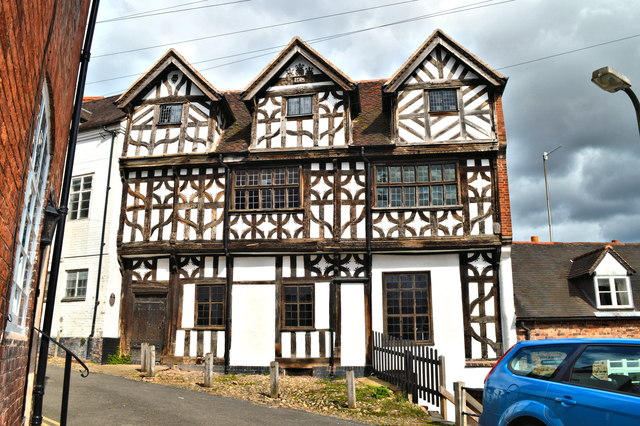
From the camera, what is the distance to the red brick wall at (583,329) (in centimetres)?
1781

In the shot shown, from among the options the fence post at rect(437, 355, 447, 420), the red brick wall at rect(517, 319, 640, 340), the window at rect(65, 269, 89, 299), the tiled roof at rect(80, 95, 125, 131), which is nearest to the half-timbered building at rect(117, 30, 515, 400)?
the tiled roof at rect(80, 95, 125, 131)

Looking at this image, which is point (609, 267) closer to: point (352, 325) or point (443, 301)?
point (443, 301)

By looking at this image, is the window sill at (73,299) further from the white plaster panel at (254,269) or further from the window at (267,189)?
the window at (267,189)

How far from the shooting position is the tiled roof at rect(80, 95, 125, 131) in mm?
20134

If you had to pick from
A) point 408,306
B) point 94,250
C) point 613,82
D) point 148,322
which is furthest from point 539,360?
point 94,250

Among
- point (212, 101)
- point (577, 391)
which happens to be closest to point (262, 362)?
point (212, 101)

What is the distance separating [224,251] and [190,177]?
3.15 meters

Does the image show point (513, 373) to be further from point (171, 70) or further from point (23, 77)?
point (171, 70)

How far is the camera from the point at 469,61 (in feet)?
57.7

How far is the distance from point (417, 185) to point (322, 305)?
518cm

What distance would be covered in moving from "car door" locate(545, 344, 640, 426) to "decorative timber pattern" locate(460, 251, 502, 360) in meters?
Result: 11.1

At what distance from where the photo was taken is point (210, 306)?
17.9 m

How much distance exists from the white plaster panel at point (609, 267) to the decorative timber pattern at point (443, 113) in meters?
7.11

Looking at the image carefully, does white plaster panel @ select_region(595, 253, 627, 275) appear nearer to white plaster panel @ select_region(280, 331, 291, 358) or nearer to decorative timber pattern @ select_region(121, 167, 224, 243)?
white plaster panel @ select_region(280, 331, 291, 358)
